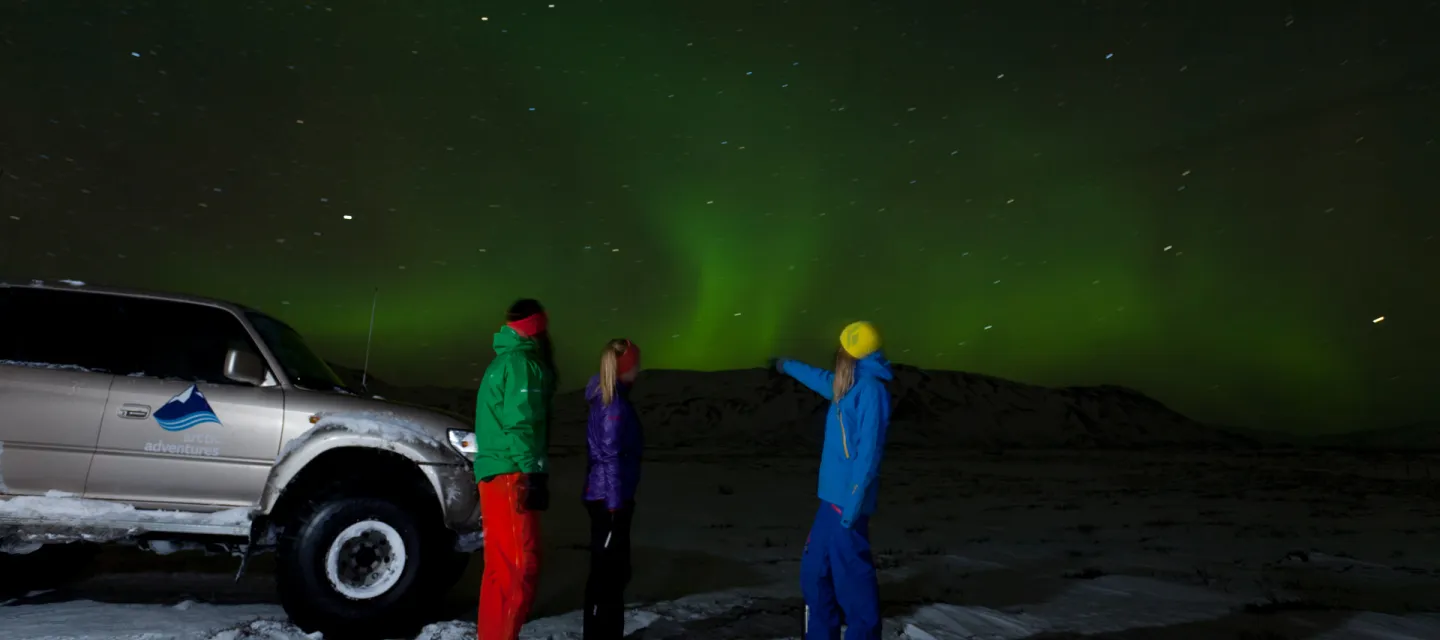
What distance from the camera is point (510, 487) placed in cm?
466

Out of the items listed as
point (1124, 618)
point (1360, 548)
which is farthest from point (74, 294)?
point (1360, 548)

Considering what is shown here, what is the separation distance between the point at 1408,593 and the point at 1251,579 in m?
1.44

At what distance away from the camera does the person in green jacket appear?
4668mm

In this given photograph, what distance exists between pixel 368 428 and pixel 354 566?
813mm

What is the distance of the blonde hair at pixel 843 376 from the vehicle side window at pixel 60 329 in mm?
4451

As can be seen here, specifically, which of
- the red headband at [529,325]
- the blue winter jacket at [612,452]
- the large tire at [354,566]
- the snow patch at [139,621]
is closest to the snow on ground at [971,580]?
the snow patch at [139,621]

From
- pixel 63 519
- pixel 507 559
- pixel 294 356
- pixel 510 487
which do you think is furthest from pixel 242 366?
pixel 507 559

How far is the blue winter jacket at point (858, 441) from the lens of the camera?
15.1ft

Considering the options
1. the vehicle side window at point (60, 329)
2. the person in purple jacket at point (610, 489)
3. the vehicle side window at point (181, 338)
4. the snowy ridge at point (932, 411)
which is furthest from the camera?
the snowy ridge at point (932, 411)

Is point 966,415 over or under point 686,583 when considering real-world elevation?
over

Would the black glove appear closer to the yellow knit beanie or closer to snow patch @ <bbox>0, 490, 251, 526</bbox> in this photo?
the yellow knit beanie

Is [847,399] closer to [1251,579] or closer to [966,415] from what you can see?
[1251,579]

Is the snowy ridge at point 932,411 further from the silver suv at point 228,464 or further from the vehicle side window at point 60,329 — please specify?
the vehicle side window at point 60,329

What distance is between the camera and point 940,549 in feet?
38.8
